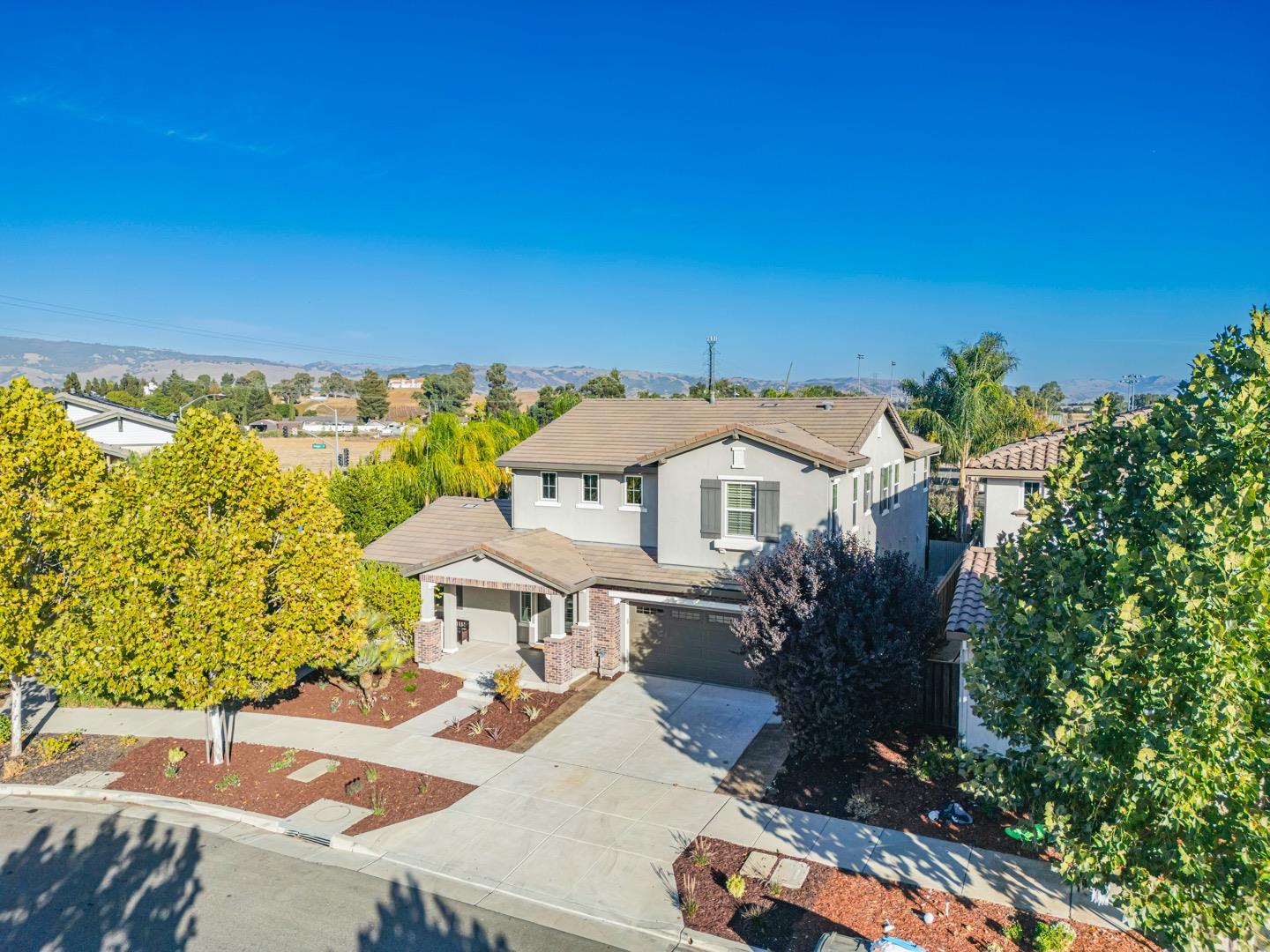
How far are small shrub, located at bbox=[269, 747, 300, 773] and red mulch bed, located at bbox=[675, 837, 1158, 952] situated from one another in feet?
26.3

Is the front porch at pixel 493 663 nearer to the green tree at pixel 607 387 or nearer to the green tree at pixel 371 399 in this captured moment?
the green tree at pixel 607 387

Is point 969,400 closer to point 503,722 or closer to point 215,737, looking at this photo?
point 503,722

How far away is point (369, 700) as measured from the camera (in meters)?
18.3

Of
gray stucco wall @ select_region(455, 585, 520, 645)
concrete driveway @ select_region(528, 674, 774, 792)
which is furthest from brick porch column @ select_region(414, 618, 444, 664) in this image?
concrete driveway @ select_region(528, 674, 774, 792)

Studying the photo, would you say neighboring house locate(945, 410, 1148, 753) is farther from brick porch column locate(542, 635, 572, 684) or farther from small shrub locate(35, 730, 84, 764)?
small shrub locate(35, 730, 84, 764)

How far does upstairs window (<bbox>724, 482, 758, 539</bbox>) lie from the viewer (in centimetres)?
1938

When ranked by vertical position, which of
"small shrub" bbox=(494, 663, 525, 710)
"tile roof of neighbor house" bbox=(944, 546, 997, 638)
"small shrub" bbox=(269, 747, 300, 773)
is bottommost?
"small shrub" bbox=(269, 747, 300, 773)

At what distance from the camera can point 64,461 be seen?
1491 cm

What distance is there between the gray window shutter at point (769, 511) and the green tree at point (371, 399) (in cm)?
12480

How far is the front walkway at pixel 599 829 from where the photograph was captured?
428 inches

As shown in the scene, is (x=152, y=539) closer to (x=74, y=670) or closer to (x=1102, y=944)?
(x=74, y=670)

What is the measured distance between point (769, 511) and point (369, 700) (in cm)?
1028

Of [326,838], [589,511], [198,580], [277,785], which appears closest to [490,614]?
[589,511]

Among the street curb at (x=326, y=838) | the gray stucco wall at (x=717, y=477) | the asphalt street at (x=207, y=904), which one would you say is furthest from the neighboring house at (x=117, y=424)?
the asphalt street at (x=207, y=904)
